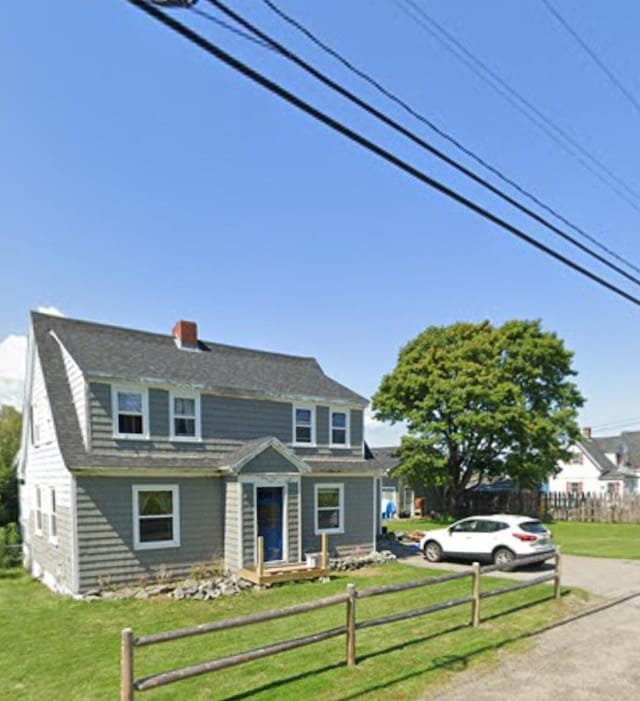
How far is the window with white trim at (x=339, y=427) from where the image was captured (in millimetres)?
19891

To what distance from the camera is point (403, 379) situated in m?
32.8

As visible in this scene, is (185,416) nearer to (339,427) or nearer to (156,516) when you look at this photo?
(156,516)

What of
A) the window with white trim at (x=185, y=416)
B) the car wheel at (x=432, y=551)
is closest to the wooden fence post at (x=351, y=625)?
the window with white trim at (x=185, y=416)

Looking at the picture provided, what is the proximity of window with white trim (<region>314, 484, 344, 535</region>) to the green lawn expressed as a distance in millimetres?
8681

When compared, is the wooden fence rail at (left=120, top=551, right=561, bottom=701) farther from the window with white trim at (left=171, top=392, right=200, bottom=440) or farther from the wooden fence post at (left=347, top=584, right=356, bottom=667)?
the window with white trim at (left=171, top=392, right=200, bottom=440)

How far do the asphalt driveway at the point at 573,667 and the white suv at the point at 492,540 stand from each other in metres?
4.30

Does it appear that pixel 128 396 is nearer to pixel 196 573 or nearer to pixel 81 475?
pixel 81 475

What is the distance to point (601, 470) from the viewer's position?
147ft

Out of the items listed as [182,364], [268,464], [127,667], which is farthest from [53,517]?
[127,667]

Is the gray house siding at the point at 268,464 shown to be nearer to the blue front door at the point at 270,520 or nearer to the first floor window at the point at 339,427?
the blue front door at the point at 270,520

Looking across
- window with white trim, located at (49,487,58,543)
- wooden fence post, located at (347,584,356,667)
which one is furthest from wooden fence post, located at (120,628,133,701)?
window with white trim, located at (49,487,58,543)

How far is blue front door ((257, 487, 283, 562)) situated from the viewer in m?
16.4

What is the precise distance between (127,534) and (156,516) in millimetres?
913

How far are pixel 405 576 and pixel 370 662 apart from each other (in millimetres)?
8254
